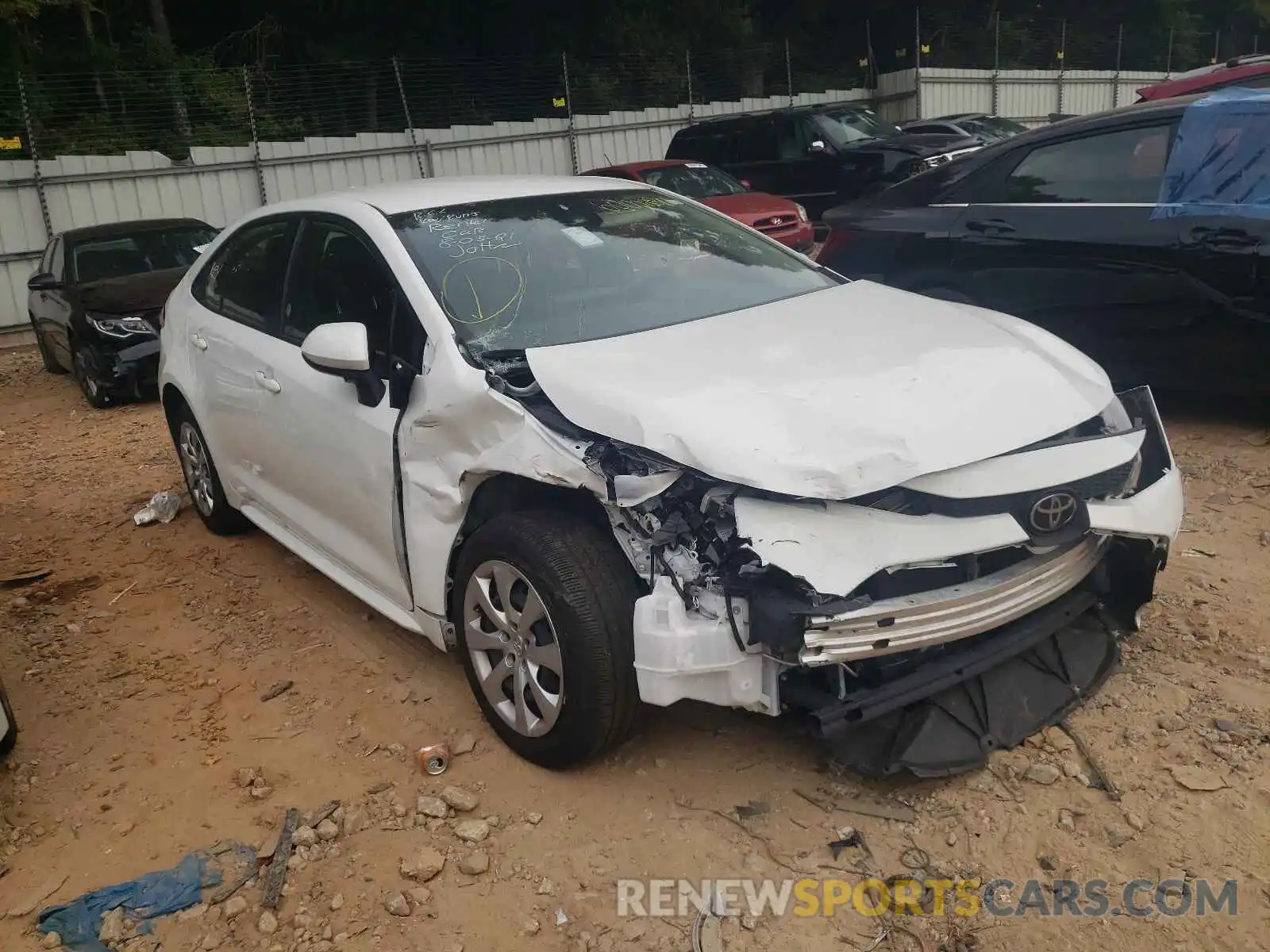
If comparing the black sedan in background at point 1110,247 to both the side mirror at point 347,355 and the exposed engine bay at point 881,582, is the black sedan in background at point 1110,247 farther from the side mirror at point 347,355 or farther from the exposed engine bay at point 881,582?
the side mirror at point 347,355

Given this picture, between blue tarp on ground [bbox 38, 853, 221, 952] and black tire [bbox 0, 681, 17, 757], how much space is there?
0.84 metres

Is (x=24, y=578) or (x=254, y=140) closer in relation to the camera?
(x=24, y=578)

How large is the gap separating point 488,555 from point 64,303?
7.82 metres

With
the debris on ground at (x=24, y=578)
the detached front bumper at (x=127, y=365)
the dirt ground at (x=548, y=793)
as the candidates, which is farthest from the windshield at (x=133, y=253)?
the dirt ground at (x=548, y=793)

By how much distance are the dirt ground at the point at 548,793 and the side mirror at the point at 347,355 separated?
3.43ft

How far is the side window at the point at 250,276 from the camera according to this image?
4238 millimetres

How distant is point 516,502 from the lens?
316 centimetres

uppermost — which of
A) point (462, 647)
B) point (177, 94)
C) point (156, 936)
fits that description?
point (177, 94)

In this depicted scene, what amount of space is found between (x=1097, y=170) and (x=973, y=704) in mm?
3504

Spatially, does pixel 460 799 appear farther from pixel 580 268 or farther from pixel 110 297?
pixel 110 297

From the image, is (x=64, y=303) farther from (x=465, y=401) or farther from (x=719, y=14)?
(x=719, y=14)

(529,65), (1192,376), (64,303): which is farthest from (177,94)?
(1192,376)

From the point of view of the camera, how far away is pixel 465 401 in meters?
3.08

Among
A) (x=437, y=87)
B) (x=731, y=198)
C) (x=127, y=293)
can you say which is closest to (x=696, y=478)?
(x=127, y=293)
